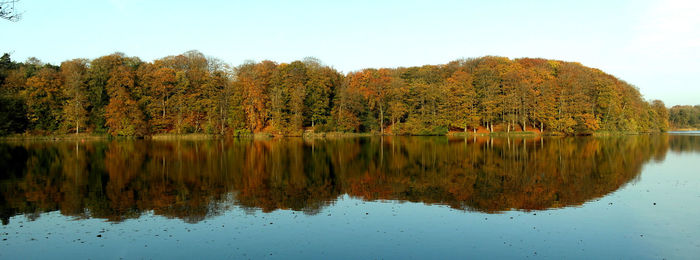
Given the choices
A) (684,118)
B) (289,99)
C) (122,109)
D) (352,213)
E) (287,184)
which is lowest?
(352,213)

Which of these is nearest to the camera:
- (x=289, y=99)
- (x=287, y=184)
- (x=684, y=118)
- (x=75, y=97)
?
(x=287, y=184)

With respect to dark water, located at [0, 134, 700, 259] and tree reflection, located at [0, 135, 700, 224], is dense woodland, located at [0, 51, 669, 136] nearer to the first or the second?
tree reflection, located at [0, 135, 700, 224]

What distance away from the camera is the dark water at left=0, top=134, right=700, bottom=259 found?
8.68 meters

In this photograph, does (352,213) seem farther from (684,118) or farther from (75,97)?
(684,118)

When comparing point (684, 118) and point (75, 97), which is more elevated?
point (75, 97)

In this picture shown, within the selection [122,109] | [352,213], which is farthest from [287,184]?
[122,109]

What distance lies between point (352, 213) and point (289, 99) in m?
57.3

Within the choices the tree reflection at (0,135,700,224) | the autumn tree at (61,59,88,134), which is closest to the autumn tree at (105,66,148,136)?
the autumn tree at (61,59,88,134)

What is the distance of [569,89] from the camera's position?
6619cm

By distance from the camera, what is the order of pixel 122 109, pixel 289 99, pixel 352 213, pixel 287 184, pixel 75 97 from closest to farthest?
pixel 352 213
pixel 287 184
pixel 75 97
pixel 122 109
pixel 289 99

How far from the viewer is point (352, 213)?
39.1ft

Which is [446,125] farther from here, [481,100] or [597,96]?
[597,96]

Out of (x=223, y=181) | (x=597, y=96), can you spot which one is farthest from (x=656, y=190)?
(x=597, y=96)

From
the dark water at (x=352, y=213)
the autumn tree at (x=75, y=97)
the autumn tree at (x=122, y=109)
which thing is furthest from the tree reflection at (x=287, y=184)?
the autumn tree at (x=75, y=97)
